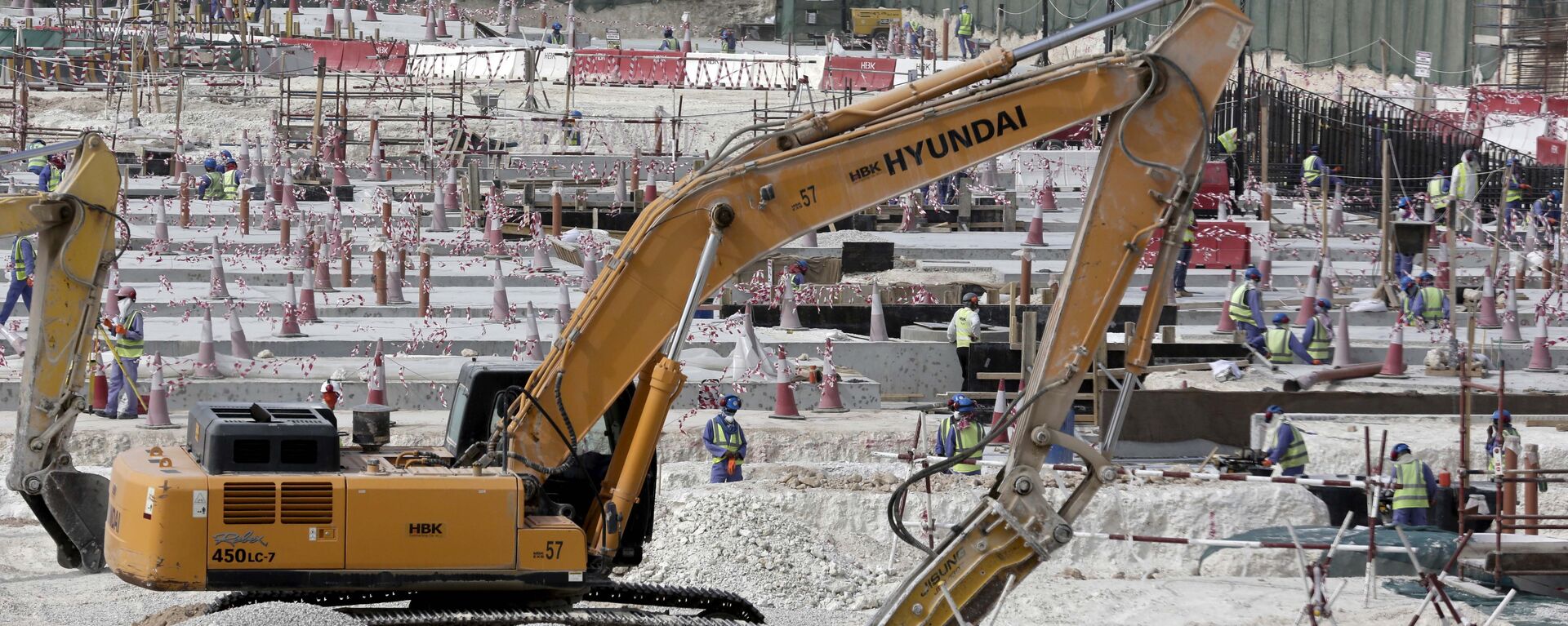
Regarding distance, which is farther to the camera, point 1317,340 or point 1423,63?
point 1423,63

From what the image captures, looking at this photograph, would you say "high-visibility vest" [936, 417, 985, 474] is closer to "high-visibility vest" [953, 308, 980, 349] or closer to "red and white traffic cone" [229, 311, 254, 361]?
"high-visibility vest" [953, 308, 980, 349]

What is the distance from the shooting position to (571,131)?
40969mm

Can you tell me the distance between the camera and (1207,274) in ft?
95.0

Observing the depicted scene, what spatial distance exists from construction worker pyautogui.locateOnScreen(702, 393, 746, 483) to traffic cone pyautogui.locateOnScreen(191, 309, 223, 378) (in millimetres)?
5620

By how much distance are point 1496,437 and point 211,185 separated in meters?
22.8

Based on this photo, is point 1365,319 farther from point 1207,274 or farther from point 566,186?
point 566,186

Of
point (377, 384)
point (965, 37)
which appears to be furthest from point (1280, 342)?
point (965, 37)

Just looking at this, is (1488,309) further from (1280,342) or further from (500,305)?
(500,305)

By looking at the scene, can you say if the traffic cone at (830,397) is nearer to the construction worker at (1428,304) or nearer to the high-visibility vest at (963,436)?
the high-visibility vest at (963,436)

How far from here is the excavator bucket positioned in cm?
1232

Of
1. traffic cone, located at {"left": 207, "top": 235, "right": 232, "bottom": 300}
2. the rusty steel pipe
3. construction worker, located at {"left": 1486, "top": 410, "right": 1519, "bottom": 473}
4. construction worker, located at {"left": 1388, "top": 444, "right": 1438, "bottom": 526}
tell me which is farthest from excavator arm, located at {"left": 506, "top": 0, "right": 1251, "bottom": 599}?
traffic cone, located at {"left": 207, "top": 235, "right": 232, "bottom": 300}

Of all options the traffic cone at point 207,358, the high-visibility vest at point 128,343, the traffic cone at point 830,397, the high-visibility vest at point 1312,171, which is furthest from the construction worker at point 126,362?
the high-visibility vest at point 1312,171

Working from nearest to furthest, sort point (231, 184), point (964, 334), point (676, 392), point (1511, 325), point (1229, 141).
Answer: point (676, 392) < point (964, 334) < point (1511, 325) < point (231, 184) < point (1229, 141)

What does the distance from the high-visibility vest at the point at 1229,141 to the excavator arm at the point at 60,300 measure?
26009mm
